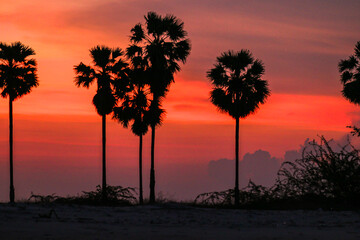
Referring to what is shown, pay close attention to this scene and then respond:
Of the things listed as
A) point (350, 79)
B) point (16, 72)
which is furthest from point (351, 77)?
Answer: point (16, 72)

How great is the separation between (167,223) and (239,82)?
62.9 ft

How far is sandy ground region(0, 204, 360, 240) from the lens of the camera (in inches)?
508

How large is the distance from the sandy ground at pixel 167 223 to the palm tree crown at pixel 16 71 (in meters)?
22.5

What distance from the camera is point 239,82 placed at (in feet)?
111

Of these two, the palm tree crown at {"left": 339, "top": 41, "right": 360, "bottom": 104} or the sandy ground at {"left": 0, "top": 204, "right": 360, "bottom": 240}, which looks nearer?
the sandy ground at {"left": 0, "top": 204, "right": 360, "bottom": 240}

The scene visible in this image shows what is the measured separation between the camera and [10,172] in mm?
37312

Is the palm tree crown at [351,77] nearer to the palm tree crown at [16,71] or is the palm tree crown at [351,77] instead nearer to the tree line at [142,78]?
the tree line at [142,78]

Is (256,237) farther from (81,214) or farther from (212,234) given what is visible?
(81,214)

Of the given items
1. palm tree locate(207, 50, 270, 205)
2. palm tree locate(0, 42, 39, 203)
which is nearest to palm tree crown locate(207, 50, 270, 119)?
palm tree locate(207, 50, 270, 205)

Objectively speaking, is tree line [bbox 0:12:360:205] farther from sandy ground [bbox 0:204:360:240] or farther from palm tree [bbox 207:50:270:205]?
sandy ground [bbox 0:204:360:240]

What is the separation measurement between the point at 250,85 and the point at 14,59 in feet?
56.0

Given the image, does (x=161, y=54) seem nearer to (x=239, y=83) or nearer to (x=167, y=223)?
(x=239, y=83)

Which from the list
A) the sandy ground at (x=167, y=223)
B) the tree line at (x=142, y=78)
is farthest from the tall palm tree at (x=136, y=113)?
the sandy ground at (x=167, y=223)

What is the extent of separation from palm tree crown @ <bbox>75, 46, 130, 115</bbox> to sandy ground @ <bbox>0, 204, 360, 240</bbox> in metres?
18.4
